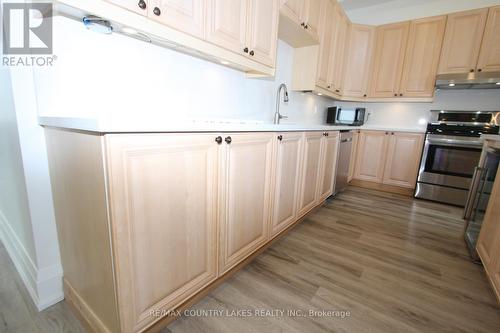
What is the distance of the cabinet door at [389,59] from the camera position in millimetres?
3188

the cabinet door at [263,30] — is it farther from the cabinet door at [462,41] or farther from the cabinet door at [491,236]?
the cabinet door at [462,41]

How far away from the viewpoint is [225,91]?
1.83 metres

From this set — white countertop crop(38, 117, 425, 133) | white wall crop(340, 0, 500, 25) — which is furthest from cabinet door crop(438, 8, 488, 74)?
white countertop crop(38, 117, 425, 133)

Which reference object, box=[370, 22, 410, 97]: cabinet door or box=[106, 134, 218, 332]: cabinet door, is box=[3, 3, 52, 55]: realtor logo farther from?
box=[370, 22, 410, 97]: cabinet door

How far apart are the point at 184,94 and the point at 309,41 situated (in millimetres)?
1664

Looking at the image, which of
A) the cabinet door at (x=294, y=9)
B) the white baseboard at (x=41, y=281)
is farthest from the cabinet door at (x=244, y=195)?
the cabinet door at (x=294, y=9)

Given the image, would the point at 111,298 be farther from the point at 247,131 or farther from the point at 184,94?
the point at 184,94

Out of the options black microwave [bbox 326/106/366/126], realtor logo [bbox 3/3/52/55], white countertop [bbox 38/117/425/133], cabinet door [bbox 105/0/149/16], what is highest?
cabinet door [bbox 105/0/149/16]

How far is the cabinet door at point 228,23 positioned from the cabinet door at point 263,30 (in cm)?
7

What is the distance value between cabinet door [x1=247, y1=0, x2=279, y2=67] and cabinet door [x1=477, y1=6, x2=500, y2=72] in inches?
111

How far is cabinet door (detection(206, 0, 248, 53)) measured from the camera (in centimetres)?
123

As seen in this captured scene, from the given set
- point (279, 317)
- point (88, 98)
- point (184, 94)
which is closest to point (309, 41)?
point (184, 94)

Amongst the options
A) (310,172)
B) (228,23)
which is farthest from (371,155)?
(228,23)

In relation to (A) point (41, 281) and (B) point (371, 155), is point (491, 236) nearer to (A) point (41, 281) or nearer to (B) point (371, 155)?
(B) point (371, 155)
